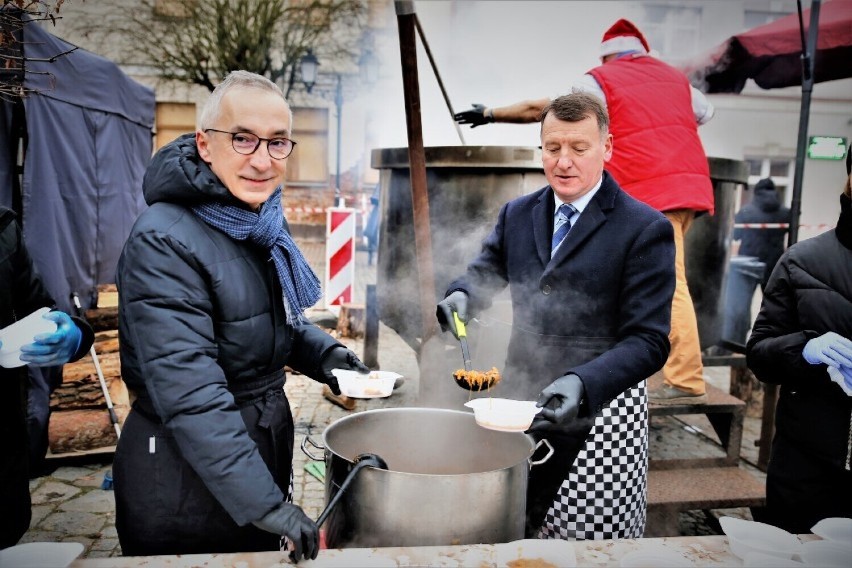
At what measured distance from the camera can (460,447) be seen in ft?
7.27

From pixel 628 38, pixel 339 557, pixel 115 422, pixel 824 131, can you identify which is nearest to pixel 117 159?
pixel 115 422

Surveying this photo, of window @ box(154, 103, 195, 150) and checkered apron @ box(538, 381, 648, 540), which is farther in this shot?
window @ box(154, 103, 195, 150)

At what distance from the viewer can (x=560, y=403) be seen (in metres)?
1.96

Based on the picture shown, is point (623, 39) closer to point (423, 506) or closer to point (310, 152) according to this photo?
point (423, 506)

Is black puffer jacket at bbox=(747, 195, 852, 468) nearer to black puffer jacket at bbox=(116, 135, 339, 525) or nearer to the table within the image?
the table

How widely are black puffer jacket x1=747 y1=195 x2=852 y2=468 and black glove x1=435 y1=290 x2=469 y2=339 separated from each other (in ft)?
4.26

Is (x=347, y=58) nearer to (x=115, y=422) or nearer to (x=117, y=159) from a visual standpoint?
(x=117, y=159)

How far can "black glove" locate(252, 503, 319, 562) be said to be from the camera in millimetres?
1457

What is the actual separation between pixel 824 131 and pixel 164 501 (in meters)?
8.20

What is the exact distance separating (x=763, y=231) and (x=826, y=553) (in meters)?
8.33

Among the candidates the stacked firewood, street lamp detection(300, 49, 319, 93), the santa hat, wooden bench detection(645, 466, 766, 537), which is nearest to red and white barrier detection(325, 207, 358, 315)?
the stacked firewood

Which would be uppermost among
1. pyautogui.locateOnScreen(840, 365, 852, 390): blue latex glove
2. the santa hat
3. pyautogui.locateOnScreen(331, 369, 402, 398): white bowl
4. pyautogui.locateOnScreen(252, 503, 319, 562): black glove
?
the santa hat

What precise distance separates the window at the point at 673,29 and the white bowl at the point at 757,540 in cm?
501

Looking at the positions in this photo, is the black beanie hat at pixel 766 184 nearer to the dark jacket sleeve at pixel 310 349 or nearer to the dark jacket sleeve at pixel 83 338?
the dark jacket sleeve at pixel 310 349
